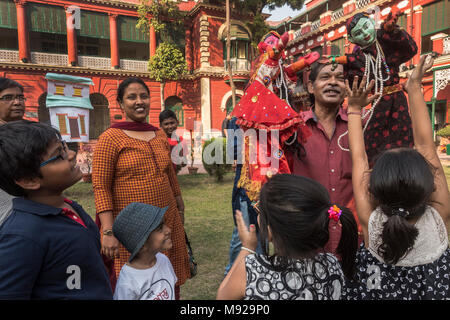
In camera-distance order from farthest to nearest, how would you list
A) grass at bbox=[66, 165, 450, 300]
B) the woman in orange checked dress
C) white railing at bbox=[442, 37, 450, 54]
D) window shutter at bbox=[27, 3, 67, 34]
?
window shutter at bbox=[27, 3, 67, 34] → white railing at bbox=[442, 37, 450, 54] → grass at bbox=[66, 165, 450, 300] → the woman in orange checked dress

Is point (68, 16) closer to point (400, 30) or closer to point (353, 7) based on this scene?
point (353, 7)

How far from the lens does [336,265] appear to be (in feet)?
4.22

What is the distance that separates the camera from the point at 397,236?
122 centimetres

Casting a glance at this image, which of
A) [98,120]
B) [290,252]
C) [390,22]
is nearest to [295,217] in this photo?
[290,252]

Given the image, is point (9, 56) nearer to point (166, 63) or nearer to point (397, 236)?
point (166, 63)

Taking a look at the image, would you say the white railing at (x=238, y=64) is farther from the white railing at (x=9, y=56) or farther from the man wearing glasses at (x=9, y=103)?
the man wearing glasses at (x=9, y=103)

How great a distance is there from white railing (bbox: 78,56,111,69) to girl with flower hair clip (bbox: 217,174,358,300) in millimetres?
19880


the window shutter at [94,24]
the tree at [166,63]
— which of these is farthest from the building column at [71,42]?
the tree at [166,63]

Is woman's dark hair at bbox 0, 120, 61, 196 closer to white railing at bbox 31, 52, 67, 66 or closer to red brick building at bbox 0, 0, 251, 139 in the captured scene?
red brick building at bbox 0, 0, 251, 139

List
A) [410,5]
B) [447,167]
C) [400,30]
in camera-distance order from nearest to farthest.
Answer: [400,30]
[447,167]
[410,5]

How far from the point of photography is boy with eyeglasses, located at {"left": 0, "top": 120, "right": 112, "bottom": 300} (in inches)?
41.8

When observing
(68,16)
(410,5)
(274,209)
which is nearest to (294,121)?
(274,209)

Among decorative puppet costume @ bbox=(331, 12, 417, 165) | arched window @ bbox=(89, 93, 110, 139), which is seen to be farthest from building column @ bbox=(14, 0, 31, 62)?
decorative puppet costume @ bbox=(331, 12, 417, 165)
